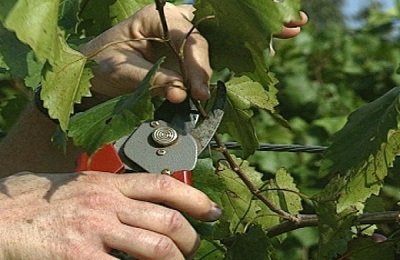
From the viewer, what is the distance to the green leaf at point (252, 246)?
166 cm

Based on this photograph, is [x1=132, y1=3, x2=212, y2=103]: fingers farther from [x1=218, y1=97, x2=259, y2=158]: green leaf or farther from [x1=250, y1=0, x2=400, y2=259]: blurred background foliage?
[x1=250, y1=0, x2=400, y2=259]: blurred background foliage

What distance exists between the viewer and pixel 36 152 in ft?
6.18

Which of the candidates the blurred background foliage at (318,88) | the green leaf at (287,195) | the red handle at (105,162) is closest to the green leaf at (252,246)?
the green leaf at (287,195)

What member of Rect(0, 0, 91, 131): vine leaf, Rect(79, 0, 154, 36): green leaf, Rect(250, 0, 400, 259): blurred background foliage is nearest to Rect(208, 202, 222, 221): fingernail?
Rect(0, 0, 91, 131): vine leaf

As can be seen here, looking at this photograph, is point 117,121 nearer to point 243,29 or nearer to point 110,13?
point 243,29

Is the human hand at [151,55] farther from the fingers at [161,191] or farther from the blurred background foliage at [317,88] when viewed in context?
the blurred background foliage at [317,88]

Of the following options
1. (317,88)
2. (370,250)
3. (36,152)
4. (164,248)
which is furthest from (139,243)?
(317,88)

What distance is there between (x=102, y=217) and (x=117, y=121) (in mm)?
124

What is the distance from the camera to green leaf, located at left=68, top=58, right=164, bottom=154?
1.36m

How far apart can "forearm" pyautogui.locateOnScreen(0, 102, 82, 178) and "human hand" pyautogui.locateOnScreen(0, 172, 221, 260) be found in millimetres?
454

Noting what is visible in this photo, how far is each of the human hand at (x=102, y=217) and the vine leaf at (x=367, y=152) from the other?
259 mm

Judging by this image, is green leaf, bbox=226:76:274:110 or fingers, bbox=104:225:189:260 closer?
fingers, bbox=104:225:189:260

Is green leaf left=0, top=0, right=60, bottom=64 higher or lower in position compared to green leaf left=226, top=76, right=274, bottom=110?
higher

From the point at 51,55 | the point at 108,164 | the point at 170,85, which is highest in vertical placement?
the point at 51,55
